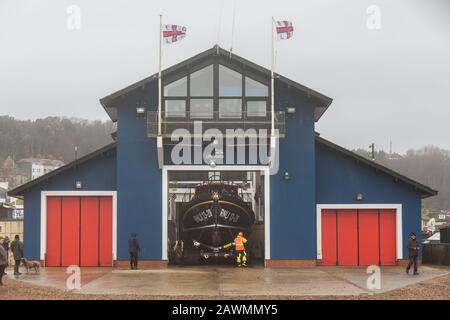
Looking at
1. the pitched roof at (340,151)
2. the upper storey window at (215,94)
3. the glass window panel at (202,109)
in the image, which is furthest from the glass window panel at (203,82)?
the pitched roof at (340,151)

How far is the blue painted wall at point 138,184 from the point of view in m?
28.0

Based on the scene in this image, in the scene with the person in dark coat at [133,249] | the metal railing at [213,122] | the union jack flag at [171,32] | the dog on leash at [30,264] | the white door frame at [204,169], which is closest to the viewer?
the dog on leash at [30,264]

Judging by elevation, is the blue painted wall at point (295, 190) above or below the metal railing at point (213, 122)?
below

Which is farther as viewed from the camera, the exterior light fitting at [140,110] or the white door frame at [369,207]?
the white door frame at [369,207]

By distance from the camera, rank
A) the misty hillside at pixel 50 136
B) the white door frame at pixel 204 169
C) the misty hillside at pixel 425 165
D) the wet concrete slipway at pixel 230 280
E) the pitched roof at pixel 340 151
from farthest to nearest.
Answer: the misty hillside at pixel 50 136 < the misty hillside at pixel 425 165 < the pitched roof at pixel 340 151 < the white door frame at pixel 204 169 < the wet concrete slipway at pixel 230 280

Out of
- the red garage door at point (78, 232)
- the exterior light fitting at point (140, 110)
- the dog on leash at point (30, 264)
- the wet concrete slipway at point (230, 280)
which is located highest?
the exterior light fitting at point (140, 110)

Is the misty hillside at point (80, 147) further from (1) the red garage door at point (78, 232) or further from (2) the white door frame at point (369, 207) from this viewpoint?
(1) the red garage door at point (78, 232)

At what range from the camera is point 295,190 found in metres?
28.4

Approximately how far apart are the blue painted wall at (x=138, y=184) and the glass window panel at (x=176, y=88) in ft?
2.09

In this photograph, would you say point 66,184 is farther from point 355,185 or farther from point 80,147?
point 80,147

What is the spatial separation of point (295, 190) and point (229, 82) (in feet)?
16.4

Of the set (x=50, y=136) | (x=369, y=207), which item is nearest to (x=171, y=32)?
(x=369, y=207)

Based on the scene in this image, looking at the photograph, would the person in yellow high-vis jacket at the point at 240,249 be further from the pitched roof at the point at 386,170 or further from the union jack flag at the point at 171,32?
the union jack flag at the point at 171,32

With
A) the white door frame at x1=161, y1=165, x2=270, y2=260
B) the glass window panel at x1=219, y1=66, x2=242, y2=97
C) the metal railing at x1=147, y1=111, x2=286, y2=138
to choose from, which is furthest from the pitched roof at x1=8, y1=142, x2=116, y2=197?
the glass window panel at x1=219, y1=66, x2=242, y2=97
